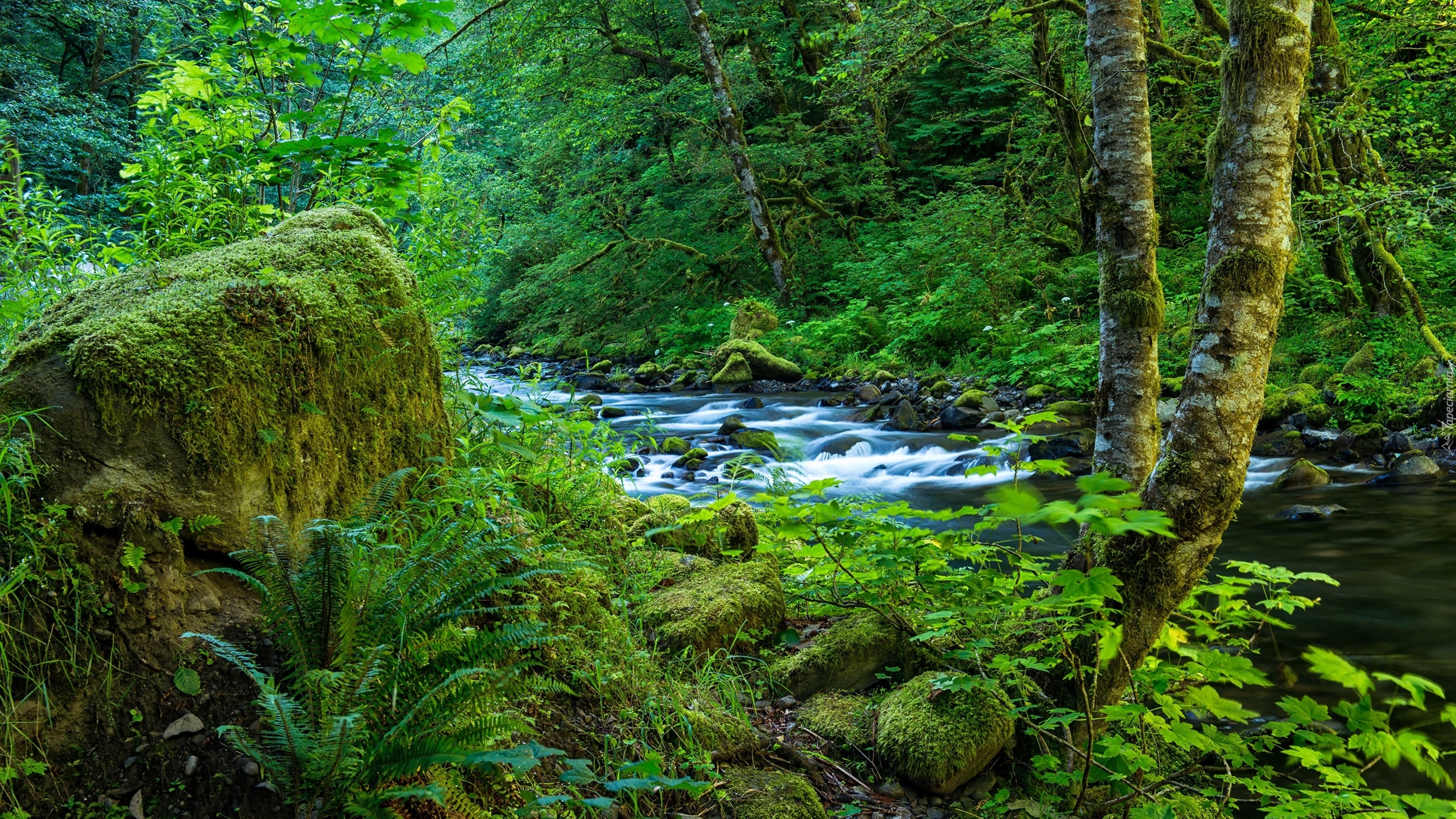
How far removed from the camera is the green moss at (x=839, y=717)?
331 centimetres

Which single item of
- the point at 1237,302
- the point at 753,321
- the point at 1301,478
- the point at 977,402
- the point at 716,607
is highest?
the point at 1237,302

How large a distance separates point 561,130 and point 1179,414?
17.8 metres

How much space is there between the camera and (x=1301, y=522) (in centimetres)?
728

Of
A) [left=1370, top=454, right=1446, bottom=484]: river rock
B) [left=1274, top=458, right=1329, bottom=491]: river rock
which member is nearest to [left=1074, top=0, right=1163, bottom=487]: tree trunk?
[left=1274, top=458, right=1329, bottom=491]: river rock

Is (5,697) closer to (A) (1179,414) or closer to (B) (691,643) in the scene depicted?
(B) (691,643)

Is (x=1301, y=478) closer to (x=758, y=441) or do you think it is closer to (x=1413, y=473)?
(x=1413, y=473)

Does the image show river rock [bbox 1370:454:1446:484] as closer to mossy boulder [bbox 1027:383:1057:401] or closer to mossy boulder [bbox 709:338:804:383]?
mossy boulder [bbox 1027:383:1057:401]

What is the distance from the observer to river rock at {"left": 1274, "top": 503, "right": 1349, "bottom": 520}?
7.34 metres

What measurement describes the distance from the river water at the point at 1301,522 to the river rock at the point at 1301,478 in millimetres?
97

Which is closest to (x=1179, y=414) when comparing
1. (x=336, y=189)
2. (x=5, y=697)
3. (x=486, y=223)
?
(x=5, y=697)

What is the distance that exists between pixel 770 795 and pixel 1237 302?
248 cm

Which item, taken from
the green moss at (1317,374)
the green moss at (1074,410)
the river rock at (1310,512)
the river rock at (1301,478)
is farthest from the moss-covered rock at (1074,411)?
the river rock at (1310,512)

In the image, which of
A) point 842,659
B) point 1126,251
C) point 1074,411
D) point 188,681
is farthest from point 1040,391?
point 188,681

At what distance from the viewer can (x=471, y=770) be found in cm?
202
